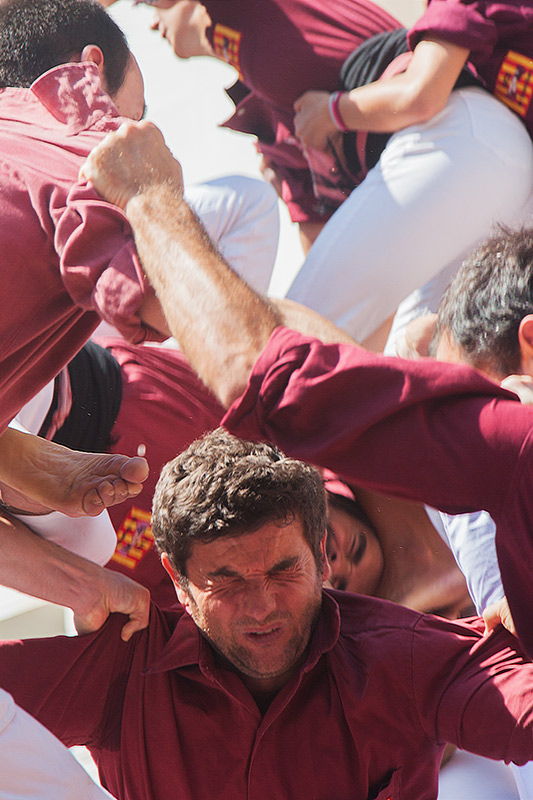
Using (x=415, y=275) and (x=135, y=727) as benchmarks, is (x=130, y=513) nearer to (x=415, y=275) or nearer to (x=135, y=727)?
(x=135, y=727)

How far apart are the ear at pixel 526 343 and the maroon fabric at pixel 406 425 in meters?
0.20

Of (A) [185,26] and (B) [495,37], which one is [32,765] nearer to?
(B) [495,37]

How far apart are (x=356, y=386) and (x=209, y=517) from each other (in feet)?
1.23

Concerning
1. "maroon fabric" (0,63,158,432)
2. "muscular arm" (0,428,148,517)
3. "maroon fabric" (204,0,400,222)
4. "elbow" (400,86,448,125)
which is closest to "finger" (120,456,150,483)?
"muscular arm" (0,428,148,517)

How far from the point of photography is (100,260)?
0.65 meters

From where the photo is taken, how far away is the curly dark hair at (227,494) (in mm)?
834

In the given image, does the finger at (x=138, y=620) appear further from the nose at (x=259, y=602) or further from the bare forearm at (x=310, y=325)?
the bare forearm at (x=310, y=325)

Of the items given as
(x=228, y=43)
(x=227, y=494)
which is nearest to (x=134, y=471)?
(x=227, y=494)

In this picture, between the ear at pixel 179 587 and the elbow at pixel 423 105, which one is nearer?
the ear at pixel 179 587

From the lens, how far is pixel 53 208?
0.68m

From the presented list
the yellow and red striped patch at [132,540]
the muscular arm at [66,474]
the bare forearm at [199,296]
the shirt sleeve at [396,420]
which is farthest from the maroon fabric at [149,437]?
the shirt sleeve at [396,420]

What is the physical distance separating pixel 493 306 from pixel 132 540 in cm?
59

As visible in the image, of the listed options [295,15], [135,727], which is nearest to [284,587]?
[135,727]

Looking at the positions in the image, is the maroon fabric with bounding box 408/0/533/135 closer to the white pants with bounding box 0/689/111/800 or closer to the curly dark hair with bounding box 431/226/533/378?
the curly dark hair with bounding box 431/226/533/378
